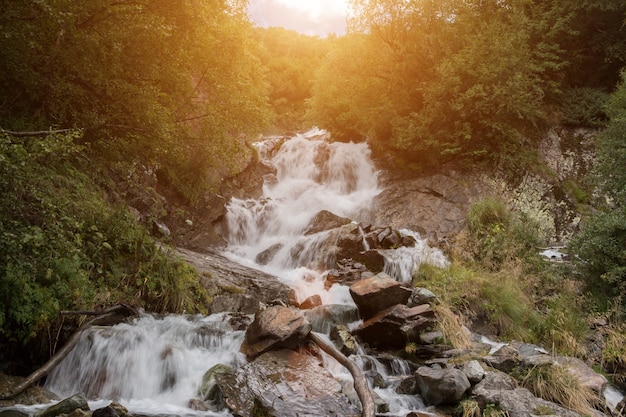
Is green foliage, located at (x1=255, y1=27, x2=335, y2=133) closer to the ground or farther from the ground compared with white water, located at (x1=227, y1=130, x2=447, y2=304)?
farther from the ground

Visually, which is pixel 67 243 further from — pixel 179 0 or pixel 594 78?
pixel 594 78

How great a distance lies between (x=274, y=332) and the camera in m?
5.90

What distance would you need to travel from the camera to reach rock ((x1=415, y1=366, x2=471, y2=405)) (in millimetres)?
5297

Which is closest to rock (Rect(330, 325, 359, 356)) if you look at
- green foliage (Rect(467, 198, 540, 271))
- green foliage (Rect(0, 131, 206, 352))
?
green foliage (Rect(0, 131, 206, 352))

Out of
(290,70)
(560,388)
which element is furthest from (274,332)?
(290,70)

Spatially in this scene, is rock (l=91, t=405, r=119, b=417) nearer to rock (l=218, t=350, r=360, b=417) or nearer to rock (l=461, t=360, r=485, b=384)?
rock (l=218, t=350, r=360, b=417)

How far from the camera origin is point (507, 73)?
52.5ft

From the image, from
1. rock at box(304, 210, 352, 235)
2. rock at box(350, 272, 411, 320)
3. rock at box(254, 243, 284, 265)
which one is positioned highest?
rock at box(304, 210, 352, 235)

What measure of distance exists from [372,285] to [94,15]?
7428mm

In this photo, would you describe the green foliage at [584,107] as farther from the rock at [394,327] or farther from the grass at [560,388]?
the grass at [560,388]

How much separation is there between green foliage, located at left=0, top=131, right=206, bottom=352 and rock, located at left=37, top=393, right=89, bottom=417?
109 centimetres

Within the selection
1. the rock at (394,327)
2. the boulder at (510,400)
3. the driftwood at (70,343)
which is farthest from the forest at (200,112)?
the boulder at (510,400)

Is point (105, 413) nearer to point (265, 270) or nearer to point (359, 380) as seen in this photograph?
point (359, 380)

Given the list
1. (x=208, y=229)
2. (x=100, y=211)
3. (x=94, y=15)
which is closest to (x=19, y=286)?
(x=100, y=211)
